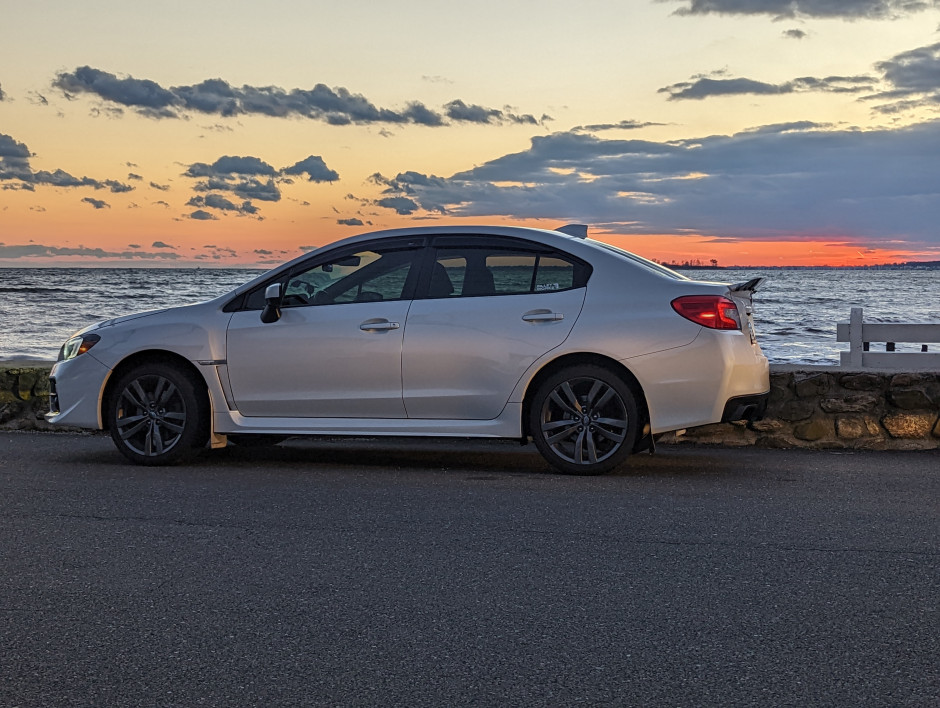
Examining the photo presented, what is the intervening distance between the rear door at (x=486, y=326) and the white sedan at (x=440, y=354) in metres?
0.01

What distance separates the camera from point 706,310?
8336 millimetres

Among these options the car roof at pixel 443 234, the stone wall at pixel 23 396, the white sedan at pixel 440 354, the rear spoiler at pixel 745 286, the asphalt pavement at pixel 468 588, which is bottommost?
the asphalt pavement at pixel 468 588

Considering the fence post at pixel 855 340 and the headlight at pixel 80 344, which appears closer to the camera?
the headlight at pixel 80 344

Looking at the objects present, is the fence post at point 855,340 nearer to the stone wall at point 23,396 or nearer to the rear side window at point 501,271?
the rear side window at point 501,271

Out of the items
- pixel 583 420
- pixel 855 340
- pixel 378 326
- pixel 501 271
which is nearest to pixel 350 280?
pixel 378 326

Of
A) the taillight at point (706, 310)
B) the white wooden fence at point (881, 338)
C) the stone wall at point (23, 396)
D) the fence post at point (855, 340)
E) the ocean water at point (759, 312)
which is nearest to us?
the taillight at point (706, 310)

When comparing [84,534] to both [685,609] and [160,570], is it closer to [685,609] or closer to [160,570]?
[160,570]

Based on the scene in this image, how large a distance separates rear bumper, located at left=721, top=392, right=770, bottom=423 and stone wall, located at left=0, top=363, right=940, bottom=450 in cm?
175

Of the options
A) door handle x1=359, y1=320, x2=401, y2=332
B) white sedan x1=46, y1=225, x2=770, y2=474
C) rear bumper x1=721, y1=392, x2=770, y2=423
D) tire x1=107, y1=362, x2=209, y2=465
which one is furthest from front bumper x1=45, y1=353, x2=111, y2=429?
rear bumper x1=721, y1=392, x2=770, y2=423

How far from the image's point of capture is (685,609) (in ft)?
15.8

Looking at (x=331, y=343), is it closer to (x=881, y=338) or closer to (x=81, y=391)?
(x=81, y=391)

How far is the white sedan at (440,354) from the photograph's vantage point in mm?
8367

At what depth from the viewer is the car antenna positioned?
30.0 feet

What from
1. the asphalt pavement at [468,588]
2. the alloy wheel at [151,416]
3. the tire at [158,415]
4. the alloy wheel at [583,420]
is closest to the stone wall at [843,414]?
the asphalt pavement at [468,588]
